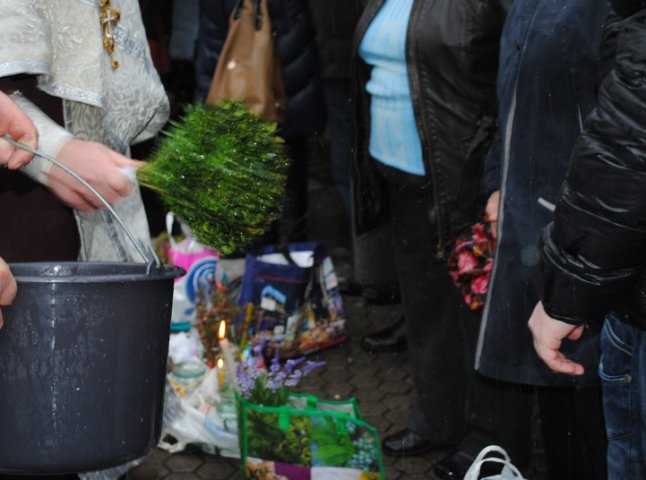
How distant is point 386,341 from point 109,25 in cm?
294

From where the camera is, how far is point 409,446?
12.9 ft

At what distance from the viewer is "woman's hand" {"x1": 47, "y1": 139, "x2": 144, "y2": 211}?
219 cm

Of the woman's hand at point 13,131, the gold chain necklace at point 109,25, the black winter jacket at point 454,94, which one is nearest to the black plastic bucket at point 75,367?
the woman's hand at point 13,131

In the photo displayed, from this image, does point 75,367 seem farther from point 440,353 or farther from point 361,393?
point 361,393

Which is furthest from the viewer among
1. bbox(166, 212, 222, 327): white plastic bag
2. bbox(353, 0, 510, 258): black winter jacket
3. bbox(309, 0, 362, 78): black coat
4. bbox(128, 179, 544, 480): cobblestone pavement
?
bbox(309, 0, 362, 78): black coat

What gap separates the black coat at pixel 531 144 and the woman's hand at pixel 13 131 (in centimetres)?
137

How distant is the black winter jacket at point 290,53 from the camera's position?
5.24 metres

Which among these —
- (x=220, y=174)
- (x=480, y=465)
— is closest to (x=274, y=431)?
(x=480, y=465)

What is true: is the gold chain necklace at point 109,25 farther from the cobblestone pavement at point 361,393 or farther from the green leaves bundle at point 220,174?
the cobblestone pavement at point 361,393

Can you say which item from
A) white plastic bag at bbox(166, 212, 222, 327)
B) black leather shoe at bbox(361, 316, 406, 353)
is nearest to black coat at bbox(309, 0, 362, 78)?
white plastic bag at bbox(166, 212, 222, 327)

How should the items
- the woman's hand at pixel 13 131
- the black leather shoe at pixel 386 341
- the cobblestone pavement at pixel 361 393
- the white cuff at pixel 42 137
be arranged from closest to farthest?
the woman's hand at pixel 13 131, the white cuff at pixel 42 137, the cobblestone pavement at pixel 361 393, the black leather shoe at pixel 386 341

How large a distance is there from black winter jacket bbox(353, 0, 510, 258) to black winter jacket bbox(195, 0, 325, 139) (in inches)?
77.5

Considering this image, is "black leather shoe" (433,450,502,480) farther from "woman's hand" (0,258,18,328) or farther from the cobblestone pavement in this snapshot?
"woman's hand" (0,258,18,328)

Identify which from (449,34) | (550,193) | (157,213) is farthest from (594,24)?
(157,213)
